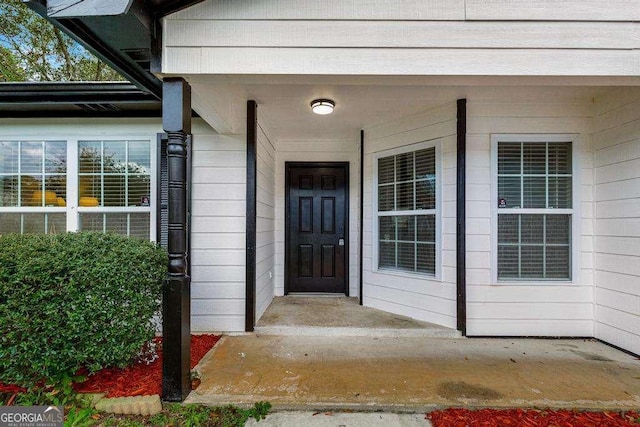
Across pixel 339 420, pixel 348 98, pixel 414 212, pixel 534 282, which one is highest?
pixel 348 98

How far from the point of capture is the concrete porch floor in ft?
10.9

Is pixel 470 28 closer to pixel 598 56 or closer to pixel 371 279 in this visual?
pixel 598 56

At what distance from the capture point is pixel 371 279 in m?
Result: 4.18

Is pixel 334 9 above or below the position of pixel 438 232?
above

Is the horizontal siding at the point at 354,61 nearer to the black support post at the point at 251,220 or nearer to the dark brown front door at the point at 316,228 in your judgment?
the black support post at the point at 251,220

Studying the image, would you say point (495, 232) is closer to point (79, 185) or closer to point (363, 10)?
point (363, 10)

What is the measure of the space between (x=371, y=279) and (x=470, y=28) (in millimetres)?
2932

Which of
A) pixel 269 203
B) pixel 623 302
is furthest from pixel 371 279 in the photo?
pixel 623 302

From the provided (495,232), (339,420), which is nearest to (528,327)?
(495,232)

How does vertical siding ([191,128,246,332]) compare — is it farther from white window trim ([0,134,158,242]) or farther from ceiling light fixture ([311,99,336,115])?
ceiling light fixture ([311,99,336,115])

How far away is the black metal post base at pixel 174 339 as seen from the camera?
6.96 ft

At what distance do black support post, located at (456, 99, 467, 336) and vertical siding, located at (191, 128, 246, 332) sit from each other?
2214mm

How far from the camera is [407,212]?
3832 millimetres

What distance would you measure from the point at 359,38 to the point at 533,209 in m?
2.56
